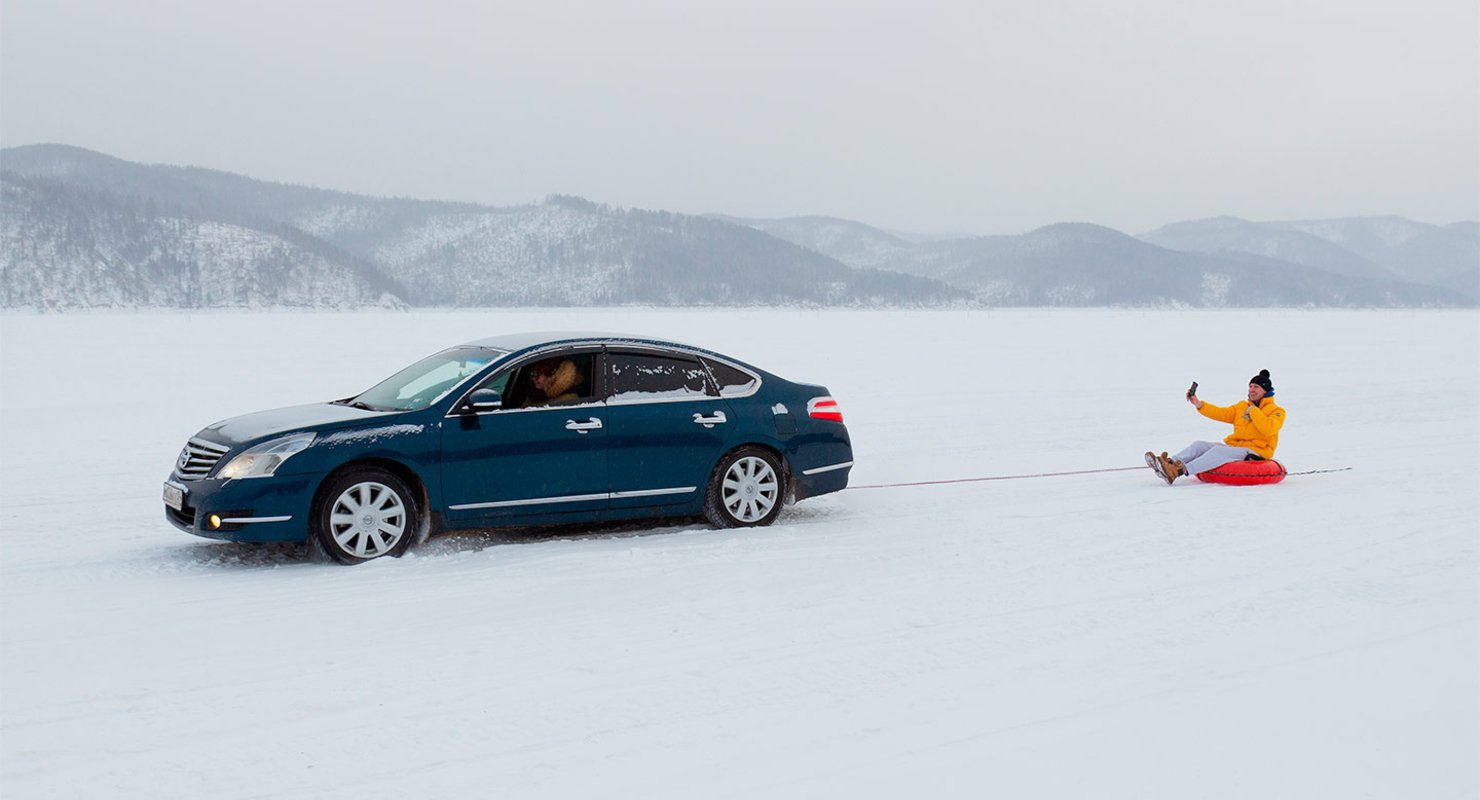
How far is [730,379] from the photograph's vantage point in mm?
8898

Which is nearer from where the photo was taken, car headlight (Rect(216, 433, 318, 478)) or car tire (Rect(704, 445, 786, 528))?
car headlight (Rect(216, 433, 318, 478))

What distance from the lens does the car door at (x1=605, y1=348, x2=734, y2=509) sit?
8.27m

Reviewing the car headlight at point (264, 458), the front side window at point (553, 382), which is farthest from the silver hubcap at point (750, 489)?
the car headlight at point (264, 458)

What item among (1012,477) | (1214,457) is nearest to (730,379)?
(1012,477)

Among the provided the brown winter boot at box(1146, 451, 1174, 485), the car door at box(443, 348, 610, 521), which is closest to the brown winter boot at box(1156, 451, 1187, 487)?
the brown winter boot at box(1146, 451, 1174, 485)

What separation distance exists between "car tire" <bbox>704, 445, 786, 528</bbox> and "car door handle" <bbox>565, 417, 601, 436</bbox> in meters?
0.96

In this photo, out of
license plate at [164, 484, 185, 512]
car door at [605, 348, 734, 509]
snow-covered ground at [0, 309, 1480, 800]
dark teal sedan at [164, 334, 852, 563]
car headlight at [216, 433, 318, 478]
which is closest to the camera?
snow-covered ground at [0, 309, 1480, 800]

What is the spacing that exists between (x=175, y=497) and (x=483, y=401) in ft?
6.40

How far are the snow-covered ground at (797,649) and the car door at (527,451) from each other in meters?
0.35

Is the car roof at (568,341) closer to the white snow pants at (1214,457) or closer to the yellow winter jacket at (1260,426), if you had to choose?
the white snow pants at (1214,457)

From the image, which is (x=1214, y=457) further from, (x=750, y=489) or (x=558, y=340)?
(x=558, y=340)

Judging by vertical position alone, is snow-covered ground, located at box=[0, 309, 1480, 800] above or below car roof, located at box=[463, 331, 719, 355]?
below

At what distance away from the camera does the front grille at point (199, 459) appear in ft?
24.4

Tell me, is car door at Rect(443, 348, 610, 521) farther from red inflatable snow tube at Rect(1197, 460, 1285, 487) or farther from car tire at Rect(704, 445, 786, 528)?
red inflatable snow tube at Rect(1197, 460, 1285, 487)
